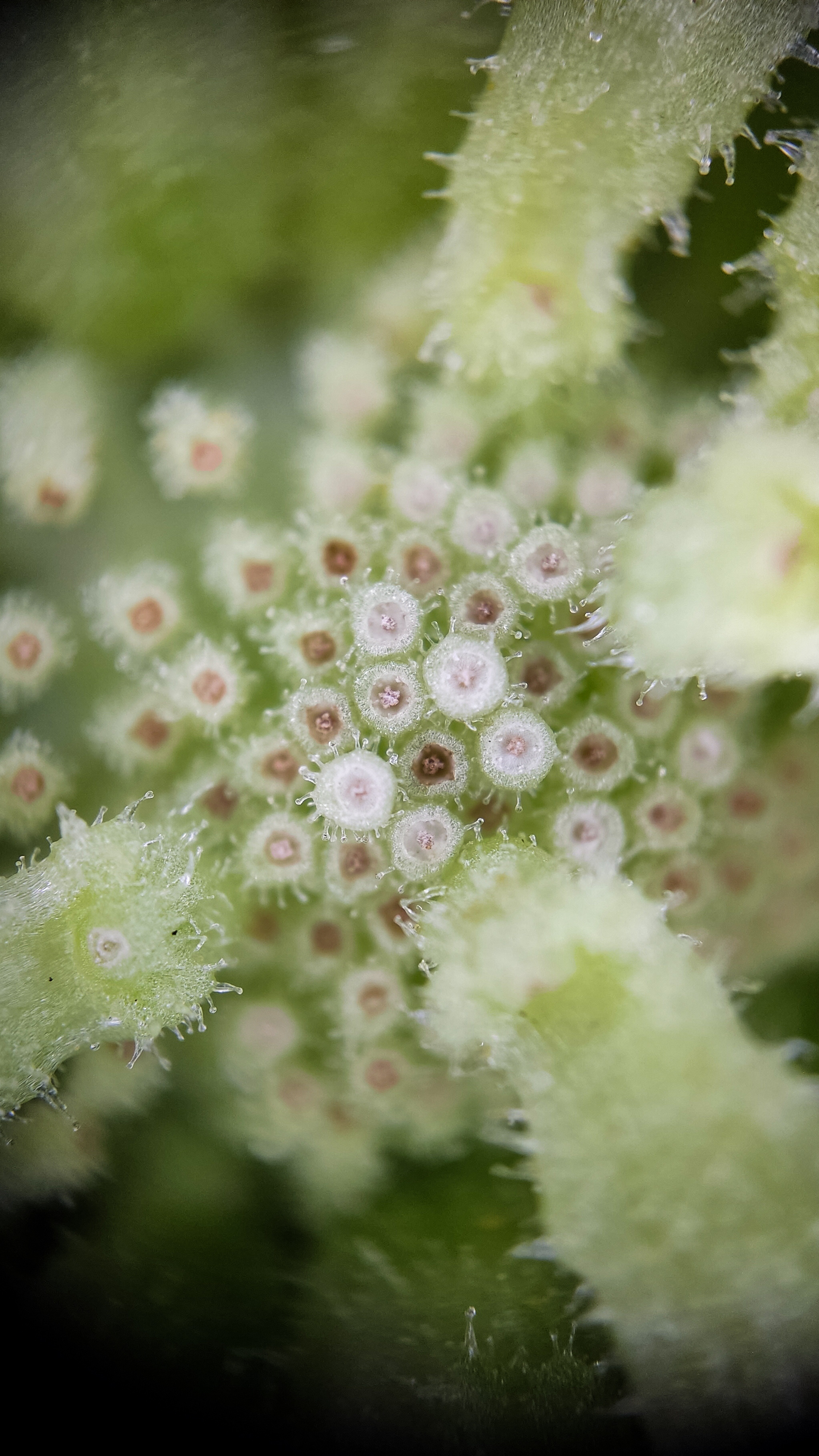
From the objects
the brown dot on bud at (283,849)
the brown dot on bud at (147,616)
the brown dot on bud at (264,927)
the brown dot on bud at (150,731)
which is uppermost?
the brown dot on bud at (147,616)

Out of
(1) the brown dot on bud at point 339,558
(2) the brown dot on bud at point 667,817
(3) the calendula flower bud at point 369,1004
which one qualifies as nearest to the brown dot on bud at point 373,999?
(3) the calendula flower bud at point 369,1004

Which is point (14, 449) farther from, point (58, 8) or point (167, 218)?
point (58, 8)

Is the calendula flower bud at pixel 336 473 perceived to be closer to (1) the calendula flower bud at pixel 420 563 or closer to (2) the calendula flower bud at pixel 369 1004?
(1) the calendula flower bud at pixel 420 563

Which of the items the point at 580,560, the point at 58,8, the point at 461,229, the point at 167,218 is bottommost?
the point at 580,560

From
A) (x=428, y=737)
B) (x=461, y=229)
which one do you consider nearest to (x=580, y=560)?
(x=428, y=737)

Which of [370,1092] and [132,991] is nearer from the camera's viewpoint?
[132,991]

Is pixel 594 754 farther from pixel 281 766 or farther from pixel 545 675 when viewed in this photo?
pixel 281 766
